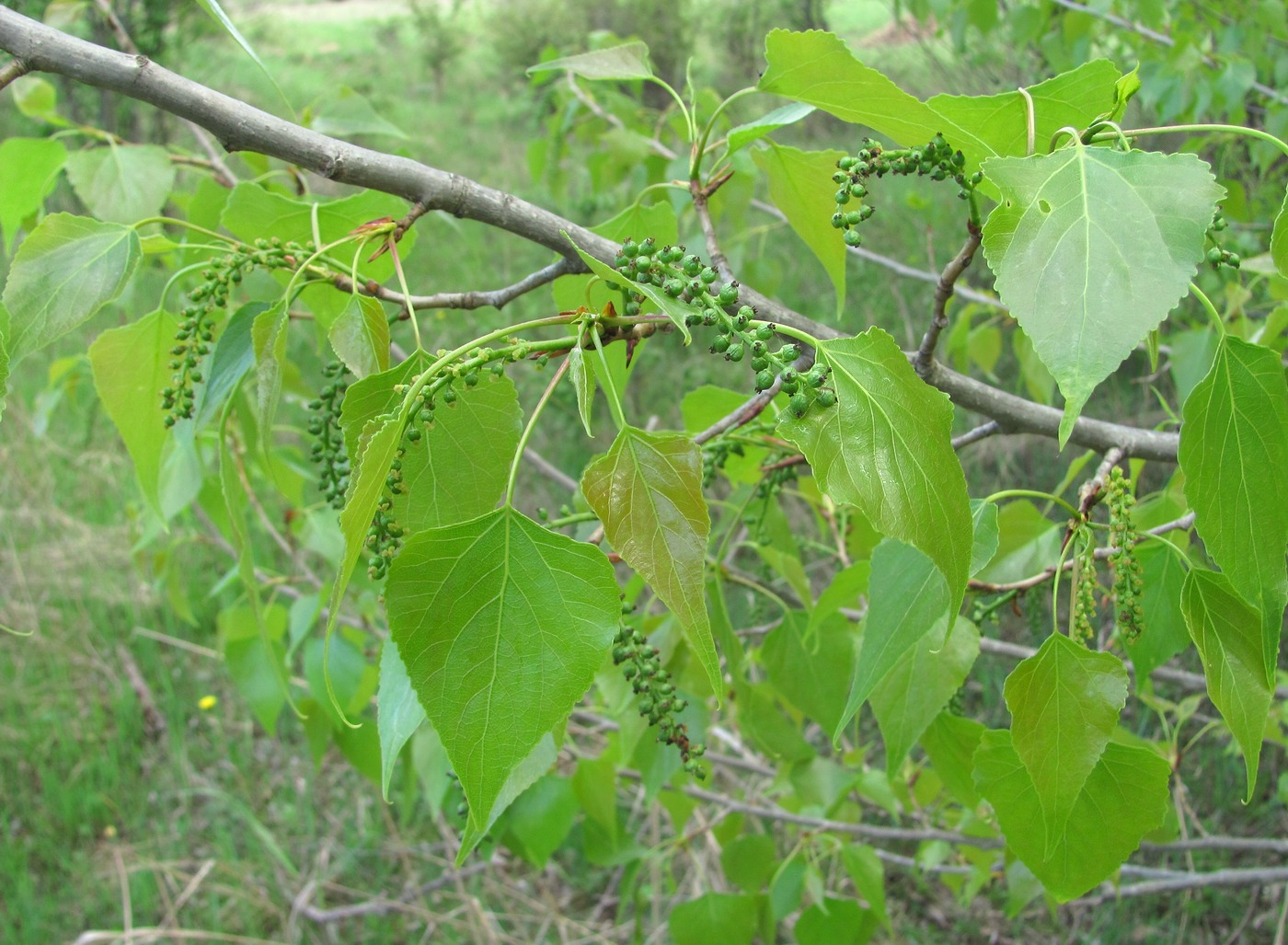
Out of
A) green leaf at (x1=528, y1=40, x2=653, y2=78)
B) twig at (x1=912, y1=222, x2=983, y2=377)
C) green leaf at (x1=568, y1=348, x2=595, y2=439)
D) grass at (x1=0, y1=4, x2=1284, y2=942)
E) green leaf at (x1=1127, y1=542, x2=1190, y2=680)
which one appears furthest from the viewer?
grass at (x1=0, y1=4, x2=1284, y2=942)

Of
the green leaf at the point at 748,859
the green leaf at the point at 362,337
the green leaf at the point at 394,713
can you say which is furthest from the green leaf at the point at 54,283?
the green leaf at the point at 748,859

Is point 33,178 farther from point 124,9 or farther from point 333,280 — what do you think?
point 124,9

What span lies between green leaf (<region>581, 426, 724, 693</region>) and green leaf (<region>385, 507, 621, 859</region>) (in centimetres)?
2

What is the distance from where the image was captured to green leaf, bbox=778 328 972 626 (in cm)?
47

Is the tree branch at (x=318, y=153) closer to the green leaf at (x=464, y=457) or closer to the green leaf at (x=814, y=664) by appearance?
the green leaf at (x=464, y=457)

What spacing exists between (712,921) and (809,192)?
898 mm

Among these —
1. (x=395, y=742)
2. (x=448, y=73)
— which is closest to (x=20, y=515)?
(x=395, y=742)

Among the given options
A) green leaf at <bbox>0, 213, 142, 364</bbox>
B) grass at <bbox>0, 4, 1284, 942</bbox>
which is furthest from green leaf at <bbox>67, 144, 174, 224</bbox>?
green leaf at <bbox>0, 213, 142, 364</bbox>

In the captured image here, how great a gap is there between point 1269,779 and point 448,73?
9.01 m

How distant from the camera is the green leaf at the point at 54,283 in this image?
667mm

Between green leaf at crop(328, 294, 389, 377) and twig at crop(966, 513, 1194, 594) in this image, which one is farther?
twig at crop(966, 513, 1194, 594)

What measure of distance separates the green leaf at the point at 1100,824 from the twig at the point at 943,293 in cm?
27

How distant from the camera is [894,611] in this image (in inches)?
24.2

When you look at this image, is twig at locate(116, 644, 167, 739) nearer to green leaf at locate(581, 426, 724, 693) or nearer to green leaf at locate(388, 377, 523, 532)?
green leaf at locate(388, 377, 523, 532)
